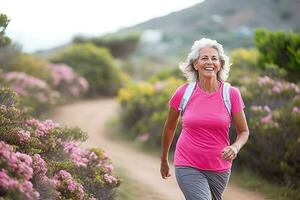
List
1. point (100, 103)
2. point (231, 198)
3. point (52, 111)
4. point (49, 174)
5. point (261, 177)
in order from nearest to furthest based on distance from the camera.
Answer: point (49, 174) → point (231, 198) → point (261, 177) → point (52, 111) → point (100, 103)

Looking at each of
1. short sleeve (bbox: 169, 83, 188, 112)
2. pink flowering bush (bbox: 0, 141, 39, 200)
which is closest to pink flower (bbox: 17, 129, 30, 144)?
pink flowering bush (bbox: 0, 141, 39, 200)

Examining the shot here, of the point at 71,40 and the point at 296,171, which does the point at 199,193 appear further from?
the point at 71,40

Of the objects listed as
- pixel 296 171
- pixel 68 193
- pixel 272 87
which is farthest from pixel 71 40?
pixel 68 193

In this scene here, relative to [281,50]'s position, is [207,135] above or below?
below

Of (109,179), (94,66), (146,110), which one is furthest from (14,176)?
(94,66)

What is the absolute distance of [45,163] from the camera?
234 inches

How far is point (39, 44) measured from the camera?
100 feet

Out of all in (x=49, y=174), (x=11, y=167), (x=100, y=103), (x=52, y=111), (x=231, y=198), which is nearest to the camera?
(x=11, y=167)

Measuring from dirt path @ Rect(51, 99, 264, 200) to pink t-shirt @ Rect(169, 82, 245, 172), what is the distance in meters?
3.60

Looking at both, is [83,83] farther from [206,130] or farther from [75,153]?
[206,130]

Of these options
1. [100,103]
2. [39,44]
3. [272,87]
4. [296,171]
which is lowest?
[296,171]

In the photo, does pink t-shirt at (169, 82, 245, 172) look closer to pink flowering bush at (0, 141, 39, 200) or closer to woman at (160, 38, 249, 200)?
woman at (160, 38, 249, 200)

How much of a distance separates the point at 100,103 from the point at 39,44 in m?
10.9

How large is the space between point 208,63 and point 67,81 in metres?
14.7
